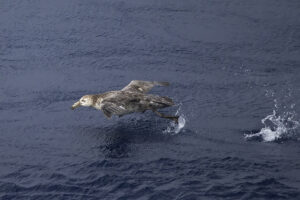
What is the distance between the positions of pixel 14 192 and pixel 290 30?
23.2 meters

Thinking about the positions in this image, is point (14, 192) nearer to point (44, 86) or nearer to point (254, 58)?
point (44, 86)

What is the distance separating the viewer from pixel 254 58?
37.0 meters

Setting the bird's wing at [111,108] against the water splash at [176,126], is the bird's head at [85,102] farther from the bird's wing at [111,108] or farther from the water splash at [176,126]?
the water splash at [176,126]

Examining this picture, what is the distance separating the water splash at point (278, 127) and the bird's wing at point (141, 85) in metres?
6.42

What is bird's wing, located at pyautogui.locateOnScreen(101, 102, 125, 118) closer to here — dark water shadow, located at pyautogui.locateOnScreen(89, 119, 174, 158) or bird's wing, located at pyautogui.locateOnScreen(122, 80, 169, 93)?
Result: dark water shadow, located at pyautogui.locateOnScreen(89, 119, 174, 158)

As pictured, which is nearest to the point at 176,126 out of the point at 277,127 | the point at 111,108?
the point at 111,108

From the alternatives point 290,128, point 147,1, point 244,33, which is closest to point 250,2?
point 244,33

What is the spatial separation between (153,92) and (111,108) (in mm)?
5494

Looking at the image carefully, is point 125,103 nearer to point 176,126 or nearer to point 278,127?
point 176,126

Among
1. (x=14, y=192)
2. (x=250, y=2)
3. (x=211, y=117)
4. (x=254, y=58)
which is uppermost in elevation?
(x=250, y=2)

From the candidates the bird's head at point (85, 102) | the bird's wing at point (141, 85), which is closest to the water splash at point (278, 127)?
the bird's wing at point (141, 85)

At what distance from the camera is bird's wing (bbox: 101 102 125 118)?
2944 centimetres

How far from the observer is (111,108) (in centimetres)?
2956

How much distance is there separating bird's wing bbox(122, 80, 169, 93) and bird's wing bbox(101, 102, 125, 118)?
2.44 m
